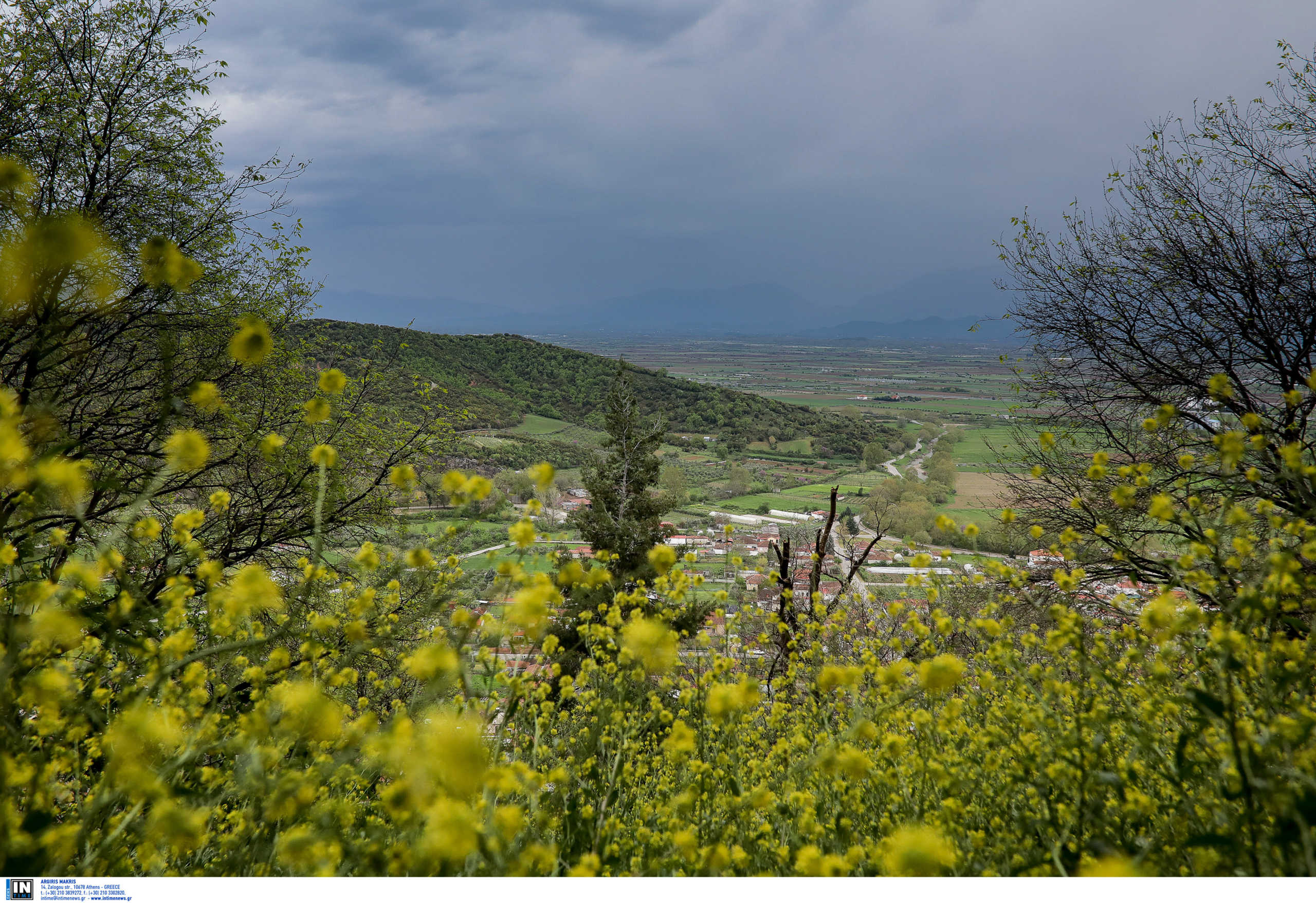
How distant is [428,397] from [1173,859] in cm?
798

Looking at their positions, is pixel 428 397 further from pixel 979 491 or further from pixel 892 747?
pixel 979 491

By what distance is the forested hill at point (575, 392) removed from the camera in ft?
106

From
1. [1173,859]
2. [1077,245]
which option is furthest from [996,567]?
[1077,245]

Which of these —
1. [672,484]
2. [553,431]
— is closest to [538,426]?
[553,431]

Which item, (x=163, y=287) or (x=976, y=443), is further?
(x=976, y=443)

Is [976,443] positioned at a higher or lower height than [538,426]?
lower

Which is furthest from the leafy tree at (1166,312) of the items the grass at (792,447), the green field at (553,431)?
the grass at (792,447)

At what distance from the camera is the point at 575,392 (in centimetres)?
3659

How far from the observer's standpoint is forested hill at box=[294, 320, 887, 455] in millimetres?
32375

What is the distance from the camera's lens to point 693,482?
1117 inches

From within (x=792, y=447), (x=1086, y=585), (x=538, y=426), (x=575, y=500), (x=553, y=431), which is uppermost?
(x=538, y=426)

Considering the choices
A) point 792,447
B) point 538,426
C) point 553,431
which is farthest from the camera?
point 792,447

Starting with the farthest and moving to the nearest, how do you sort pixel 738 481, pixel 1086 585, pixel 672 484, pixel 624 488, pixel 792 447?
pixel 792 447 → pixel 738 481 → pixel 672 484 → pixel 624 488 → pixel 1086 585

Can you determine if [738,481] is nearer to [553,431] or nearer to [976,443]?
[553,431]
